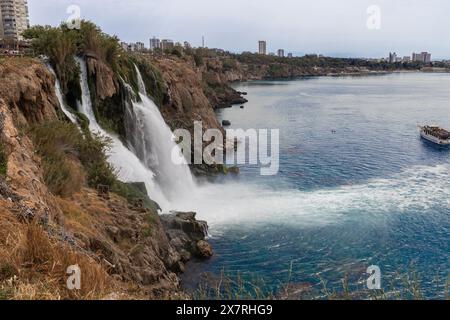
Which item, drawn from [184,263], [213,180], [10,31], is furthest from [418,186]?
[10,31]

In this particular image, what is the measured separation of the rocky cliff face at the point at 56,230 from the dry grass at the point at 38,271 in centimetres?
1

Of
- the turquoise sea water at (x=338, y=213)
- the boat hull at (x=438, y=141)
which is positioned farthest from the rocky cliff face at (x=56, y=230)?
the boat hull at (x=438, y=141)

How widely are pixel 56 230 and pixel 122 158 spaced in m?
14.0

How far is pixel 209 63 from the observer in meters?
114

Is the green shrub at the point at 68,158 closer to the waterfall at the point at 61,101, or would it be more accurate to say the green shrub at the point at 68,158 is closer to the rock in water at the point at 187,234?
the waterfall at the point at 61,101

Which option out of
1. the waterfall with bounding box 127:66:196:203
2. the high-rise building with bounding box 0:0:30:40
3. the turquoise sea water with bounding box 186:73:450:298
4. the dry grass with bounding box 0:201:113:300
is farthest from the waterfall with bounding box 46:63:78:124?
the high-rise building with bounding box 0:0:30:40

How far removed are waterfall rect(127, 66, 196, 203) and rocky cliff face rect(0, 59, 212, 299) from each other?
333cm

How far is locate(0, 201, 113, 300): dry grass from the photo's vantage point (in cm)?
551

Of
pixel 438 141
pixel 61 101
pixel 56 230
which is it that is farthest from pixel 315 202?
pixel 438 141

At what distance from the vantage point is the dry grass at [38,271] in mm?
5514

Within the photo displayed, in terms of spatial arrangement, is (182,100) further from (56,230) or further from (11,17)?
(11,17)

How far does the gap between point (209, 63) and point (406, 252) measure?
99.6m

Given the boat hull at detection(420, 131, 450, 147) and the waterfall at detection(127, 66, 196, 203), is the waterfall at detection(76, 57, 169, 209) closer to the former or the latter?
the waterfall at detection(127, 66, 196, 203)
